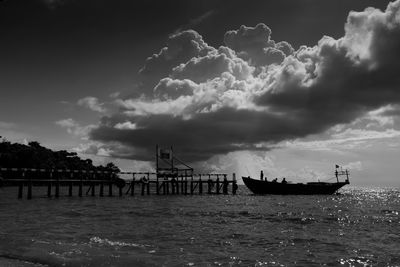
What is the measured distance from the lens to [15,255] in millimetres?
13891

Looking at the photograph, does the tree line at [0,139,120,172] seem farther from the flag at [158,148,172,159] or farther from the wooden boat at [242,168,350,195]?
the wooden boat at [242,168,350,195]

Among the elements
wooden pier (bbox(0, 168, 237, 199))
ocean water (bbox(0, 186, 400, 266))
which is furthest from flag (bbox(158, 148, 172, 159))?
ocean water (bbox(0, 186, 400, 266))

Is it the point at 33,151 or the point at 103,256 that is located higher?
the point at 33,151

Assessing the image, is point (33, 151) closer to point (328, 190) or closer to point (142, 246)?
point (328, 190)

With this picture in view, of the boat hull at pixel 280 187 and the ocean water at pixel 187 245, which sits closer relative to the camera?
the ocean water at pixel 187 245

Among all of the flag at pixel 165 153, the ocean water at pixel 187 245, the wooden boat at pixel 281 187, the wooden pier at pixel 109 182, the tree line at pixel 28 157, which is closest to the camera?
the ocean water at pixel 187 245

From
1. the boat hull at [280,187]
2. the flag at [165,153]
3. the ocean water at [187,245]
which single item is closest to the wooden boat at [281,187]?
the boat hull at [280,187]

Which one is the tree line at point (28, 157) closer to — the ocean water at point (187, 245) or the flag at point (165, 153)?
the flag at point (165, 153)

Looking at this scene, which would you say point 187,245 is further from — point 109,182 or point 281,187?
point 281,187

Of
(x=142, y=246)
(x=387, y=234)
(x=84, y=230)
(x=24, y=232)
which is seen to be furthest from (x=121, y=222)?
(x=387, y=234)

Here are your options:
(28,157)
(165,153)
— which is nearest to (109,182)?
(165,153)

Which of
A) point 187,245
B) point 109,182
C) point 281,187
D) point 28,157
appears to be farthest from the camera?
point 28,157

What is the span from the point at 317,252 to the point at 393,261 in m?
2.73

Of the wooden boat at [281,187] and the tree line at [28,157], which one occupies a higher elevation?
the tree line at [28,157]
